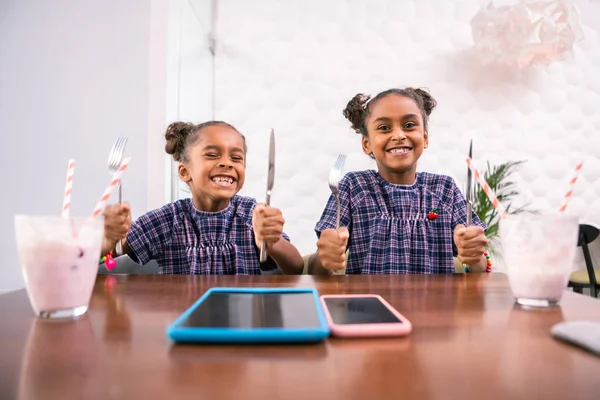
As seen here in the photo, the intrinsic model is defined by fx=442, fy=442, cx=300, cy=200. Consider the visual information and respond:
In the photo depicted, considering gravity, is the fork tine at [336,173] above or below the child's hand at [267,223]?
above

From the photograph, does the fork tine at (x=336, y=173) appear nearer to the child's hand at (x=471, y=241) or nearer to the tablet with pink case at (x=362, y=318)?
the child's hand at (x=471, y=241)

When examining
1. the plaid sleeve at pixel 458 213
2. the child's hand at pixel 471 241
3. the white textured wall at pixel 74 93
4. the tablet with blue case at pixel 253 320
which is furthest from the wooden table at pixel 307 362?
the white textured wall at pixel 74 93

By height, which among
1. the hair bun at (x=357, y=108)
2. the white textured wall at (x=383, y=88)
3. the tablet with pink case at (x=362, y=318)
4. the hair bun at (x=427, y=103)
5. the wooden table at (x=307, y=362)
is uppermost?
the white textured wall at (x=383, y=88)

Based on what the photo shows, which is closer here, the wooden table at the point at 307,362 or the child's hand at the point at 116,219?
the wooden table at the point at 307,362

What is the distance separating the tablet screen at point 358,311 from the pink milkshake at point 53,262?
337 mm

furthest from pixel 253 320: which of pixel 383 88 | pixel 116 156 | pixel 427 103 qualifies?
pixel 383 88

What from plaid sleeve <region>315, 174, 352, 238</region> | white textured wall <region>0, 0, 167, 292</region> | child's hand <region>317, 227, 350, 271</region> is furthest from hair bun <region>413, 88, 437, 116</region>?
white textured wall <region>0, 0, 167, 292</region>

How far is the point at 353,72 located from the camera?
12.1 feet

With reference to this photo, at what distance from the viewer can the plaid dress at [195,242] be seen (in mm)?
1507

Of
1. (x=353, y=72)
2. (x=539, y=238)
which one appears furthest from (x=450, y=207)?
(x=353, y=72)

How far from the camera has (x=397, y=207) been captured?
165 cm

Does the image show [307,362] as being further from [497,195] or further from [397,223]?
[497,195]

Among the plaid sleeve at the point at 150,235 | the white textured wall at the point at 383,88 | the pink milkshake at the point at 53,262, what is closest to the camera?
the pink milkshake at the point at 53,262

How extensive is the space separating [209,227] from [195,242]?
0.07 meters
